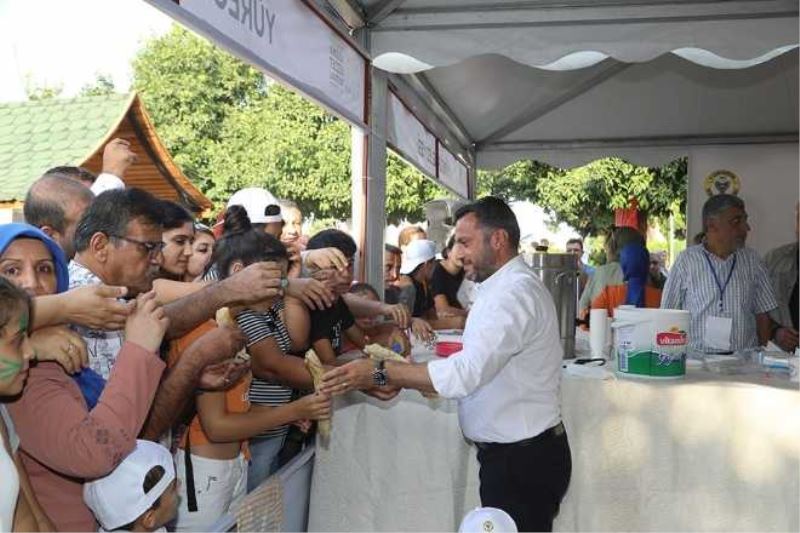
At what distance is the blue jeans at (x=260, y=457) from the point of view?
2.49 metres

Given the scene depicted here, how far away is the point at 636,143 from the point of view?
8578 millimetres

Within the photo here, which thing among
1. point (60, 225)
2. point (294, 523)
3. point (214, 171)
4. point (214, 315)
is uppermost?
point (214, 171)

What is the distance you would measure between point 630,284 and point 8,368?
585 cm

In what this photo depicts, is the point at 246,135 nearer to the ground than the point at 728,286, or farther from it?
farther from it

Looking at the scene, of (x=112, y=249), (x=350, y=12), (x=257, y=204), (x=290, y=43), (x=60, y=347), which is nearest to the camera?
(x=60, y=347)

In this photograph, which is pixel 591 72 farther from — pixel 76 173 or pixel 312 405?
pixel 312 405

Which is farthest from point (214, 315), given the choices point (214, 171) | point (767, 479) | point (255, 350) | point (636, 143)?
point (214, 171)

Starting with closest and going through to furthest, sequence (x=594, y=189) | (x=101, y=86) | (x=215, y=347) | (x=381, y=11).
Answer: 1. (x=215, y=347)
2. (x=381, y=11)
3. (x=594, y=189)
4. (x=101, y=86)

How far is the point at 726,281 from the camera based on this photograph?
12.8ft

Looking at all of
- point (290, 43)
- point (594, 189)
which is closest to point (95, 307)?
point (290, 43)

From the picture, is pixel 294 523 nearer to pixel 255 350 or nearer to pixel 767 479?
pixel 255 350

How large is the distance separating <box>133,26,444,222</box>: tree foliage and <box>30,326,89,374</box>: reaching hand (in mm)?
19008

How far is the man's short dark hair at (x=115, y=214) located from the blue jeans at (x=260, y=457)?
96cm

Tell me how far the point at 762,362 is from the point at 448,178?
195 inches
